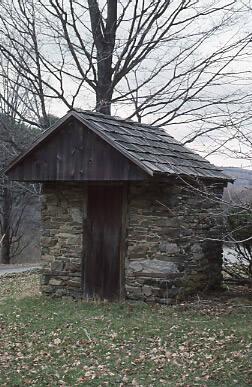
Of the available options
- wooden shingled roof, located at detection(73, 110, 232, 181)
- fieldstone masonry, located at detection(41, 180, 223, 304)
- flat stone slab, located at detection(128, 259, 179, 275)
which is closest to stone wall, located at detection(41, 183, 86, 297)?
fieldstone masonry, located at detection(41, 180, 223, 304)

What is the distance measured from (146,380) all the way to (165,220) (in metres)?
3.68

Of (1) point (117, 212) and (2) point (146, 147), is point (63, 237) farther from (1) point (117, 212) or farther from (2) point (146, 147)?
(2) point (146, 147)

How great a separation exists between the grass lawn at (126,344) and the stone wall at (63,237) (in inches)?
23.7

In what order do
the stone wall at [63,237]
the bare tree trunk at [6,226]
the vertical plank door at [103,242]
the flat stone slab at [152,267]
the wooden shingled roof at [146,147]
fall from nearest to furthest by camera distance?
the wooden shingled roof at [146,147]
the flat stone slab at [152,267]
the vertical plank door at [103,242]
the stone wall at [63,237]
the bare tree trunk at [6,226]

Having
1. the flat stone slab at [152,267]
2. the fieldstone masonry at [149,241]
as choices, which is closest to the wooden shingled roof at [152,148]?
the fieldstone masonry at [149,241]

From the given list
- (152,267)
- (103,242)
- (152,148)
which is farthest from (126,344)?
(152,148)

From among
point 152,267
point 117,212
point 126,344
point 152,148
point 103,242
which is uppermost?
point 152,148

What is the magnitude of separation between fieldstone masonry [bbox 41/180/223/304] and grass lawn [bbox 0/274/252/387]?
1.48 feet

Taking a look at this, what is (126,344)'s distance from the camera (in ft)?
25.1

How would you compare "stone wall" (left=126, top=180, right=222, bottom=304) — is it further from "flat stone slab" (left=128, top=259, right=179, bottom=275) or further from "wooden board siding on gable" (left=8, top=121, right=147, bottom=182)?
"wooden board siding on gable" (left=8, top=121, right=147, bottom=182)

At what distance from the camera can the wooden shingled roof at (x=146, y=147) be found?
31.0ft

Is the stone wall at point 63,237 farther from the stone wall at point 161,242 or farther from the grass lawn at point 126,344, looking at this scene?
the stone wall at point 161,242

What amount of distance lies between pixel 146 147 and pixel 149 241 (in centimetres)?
168

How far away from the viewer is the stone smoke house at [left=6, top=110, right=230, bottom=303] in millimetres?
9680
